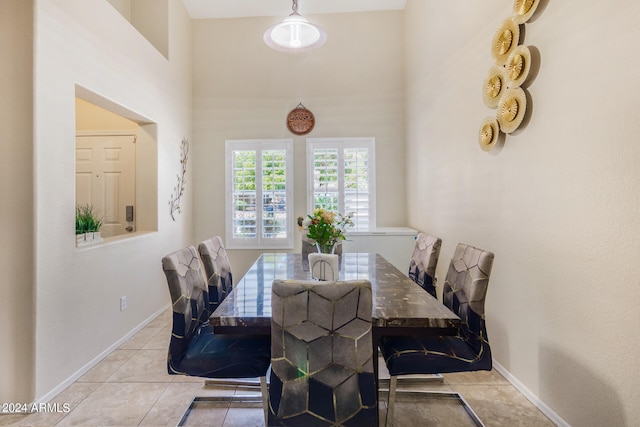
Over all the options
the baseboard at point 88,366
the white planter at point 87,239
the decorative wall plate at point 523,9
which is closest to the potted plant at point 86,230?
the white planter at point 87,239

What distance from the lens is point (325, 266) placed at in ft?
5.50

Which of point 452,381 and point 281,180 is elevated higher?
point 281,180

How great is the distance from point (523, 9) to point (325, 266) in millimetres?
1929

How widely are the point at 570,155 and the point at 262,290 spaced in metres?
1.77

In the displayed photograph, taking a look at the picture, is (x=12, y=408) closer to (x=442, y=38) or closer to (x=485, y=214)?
(x=485, y=214)

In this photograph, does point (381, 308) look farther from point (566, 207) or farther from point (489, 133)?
point (489, 133)

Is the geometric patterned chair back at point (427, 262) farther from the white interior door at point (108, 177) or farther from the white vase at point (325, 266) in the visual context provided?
the white interior door at point (108, 177)

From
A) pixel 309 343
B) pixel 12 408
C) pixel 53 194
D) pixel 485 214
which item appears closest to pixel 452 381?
pixel 485 214

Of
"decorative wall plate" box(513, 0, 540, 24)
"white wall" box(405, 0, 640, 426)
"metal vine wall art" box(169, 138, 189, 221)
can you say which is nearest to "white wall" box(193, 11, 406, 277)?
"metal vine wall art" box(169, 138, 189, 221)

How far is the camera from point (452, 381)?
2.13 m

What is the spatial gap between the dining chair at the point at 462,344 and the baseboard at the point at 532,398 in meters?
0.41

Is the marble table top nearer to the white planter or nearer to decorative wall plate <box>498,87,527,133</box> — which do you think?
decorative wall plate <box>498,87,527,133</box>

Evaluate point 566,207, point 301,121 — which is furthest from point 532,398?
point 301,121

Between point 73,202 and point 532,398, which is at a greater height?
point 73,202
